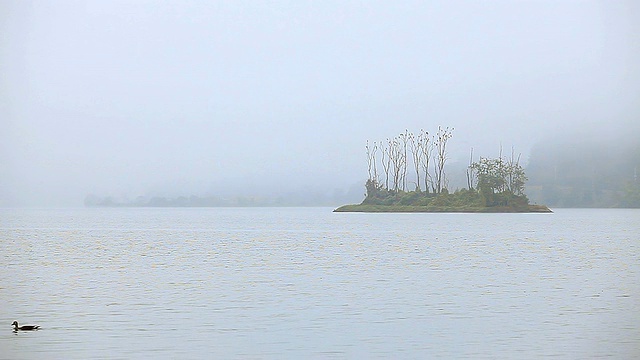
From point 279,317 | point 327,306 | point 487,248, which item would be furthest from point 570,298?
point 487,248

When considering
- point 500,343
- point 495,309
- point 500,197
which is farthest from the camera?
point 500,197

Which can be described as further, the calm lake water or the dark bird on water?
the dark bird on water

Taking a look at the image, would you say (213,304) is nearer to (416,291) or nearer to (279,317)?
(279,317)

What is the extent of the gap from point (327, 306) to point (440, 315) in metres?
2.46

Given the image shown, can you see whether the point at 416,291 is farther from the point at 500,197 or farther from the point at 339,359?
the point at 500,197

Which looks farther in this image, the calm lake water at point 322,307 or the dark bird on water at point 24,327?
the dark bird on water at point 24,327

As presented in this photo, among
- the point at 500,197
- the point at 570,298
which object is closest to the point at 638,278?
the point at 570,298

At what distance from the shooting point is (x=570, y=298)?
64.6 ft

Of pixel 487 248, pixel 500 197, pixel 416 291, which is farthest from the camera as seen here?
pixel 500 197

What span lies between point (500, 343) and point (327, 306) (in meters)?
4.83

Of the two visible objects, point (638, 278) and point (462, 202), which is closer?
point (638, 278)

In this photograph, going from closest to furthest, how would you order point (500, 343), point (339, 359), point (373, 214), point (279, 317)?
point (339, 359) → point (500, 343) → point (279, 317) → point (373, 214)

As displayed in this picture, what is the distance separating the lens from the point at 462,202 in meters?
113

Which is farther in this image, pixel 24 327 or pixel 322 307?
pixel 322 307
